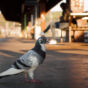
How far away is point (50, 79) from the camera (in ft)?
23.0

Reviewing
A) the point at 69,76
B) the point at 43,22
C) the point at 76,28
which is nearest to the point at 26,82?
the point at 69,76

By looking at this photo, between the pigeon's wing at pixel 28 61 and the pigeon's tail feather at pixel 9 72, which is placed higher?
the pigeon's wing at pixel 28 61

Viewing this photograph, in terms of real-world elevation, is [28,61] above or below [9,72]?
above

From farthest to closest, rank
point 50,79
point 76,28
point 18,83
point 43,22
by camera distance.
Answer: point 43,22, point 76,28, point 50,79, point 18,83

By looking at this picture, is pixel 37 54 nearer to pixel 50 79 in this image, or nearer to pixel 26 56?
pixel 26 56

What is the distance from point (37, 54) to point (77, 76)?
6.28 feet

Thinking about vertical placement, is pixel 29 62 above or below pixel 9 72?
above

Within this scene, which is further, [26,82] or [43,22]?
[43,22]

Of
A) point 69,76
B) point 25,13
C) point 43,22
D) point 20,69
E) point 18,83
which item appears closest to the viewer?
point 20,69

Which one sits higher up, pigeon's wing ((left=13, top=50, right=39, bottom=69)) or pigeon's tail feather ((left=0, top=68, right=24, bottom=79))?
pigeon's wing ((left=13, top=50, right=39, bottom=69))

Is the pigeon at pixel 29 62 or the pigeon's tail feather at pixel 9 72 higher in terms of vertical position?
the pigeon at pixel 29 62

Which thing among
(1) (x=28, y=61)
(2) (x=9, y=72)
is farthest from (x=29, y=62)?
(2) (x=9, y=72)

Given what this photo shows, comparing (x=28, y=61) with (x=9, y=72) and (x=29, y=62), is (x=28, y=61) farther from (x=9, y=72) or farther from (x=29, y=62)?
(x=9, y=72)

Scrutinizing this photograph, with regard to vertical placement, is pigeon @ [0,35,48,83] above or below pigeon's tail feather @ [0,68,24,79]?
above
